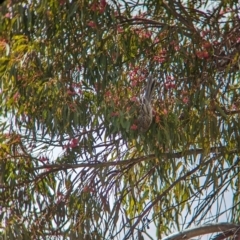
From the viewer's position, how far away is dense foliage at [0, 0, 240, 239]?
3305 millimetres

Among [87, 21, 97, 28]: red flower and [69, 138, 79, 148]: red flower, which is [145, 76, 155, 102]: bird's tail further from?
[69, 138, 79, 148]: red flower

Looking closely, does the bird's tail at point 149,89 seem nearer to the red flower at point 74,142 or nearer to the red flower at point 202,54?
the red flower at point 202,54

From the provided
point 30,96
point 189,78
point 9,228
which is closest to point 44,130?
point 30,96

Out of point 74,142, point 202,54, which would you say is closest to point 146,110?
point 202,54

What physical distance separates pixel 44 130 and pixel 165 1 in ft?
2.84

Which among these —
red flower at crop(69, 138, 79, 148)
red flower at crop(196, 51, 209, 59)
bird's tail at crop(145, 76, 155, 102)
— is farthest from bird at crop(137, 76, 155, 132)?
red flower at crop(69, 138, 79, 148)

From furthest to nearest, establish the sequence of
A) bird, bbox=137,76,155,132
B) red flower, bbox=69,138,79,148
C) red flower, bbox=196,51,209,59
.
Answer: red flower, bbox=69,138,79,148
red flower, bbox=196,51,209,59
bird, bbox=137,76,155,132

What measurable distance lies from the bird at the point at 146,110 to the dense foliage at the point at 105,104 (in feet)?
0.10

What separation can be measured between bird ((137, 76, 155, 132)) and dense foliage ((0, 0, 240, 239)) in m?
0.03

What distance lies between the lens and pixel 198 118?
11.0 feet

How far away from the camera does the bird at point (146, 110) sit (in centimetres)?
321

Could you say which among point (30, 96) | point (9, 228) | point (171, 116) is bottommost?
point (9, 228)

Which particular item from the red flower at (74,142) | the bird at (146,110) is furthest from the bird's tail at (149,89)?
the red flower at (74,142)

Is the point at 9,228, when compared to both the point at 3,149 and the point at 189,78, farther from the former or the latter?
the point at 189,78
